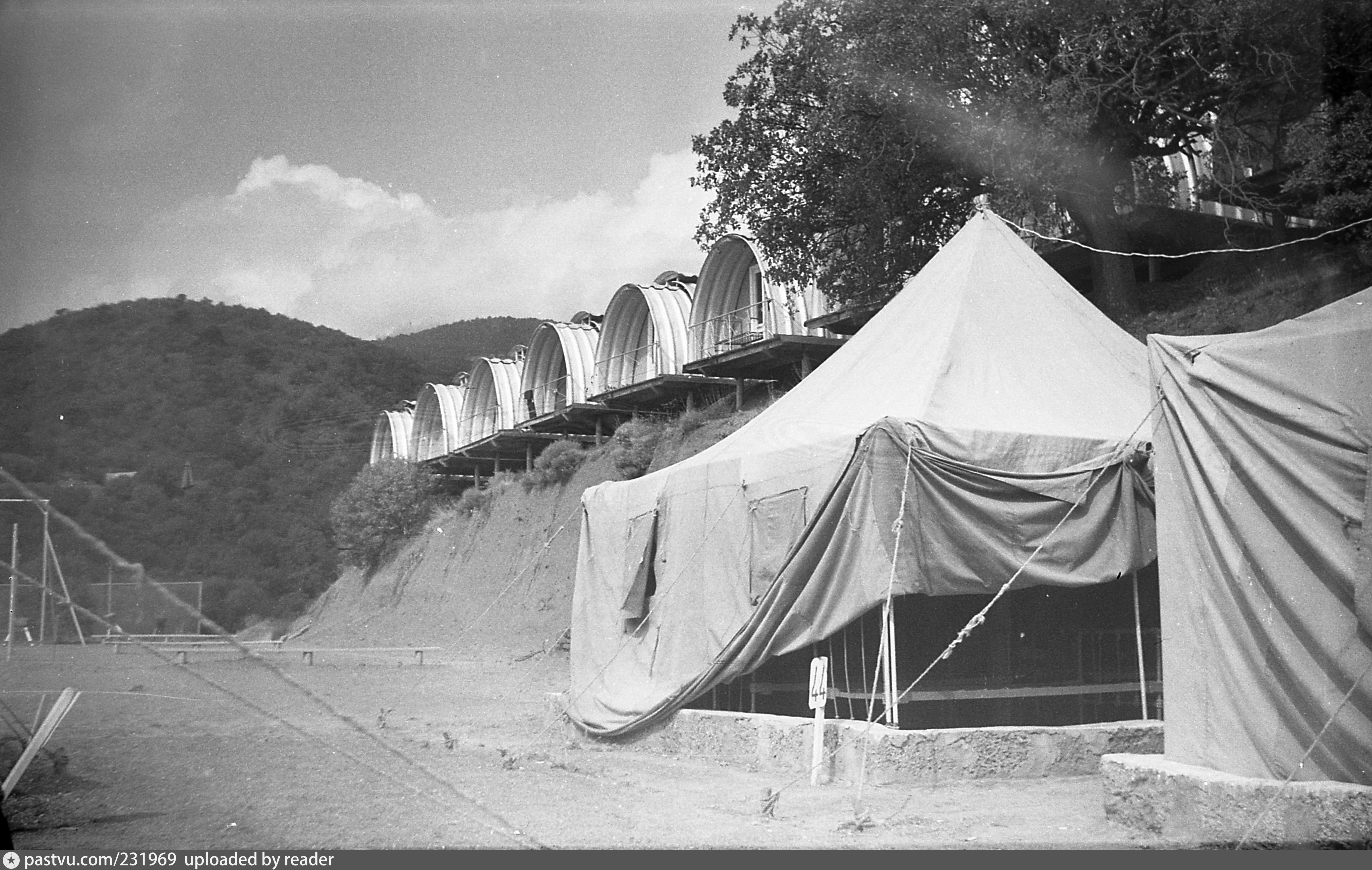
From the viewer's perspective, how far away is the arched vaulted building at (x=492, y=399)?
34.0 m

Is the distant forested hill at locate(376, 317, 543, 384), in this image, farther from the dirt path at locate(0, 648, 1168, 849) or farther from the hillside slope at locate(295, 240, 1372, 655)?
the dirt path at locate(0, 648, 1168, 849)

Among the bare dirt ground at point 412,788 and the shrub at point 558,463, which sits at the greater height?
the shrub at point 558,463

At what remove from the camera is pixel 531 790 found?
6367 millimetres

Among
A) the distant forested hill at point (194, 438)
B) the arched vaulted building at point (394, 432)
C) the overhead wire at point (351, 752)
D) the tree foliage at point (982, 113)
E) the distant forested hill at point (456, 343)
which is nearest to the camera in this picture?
the overhead wire at point (351, 752)

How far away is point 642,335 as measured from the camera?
28.8m

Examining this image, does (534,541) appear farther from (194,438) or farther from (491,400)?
(491,400)

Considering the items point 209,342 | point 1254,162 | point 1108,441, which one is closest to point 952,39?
point 1254,162

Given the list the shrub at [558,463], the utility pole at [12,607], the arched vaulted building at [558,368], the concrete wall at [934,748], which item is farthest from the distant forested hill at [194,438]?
the shrub at [558,463]

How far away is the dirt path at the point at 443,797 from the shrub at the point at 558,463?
1711cm

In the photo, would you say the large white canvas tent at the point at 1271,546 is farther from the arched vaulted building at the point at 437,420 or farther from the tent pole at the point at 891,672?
the arched vaulted building at the point at 437,420

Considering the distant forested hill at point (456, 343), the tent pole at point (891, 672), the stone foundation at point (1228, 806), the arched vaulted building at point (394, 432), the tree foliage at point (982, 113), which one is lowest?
the stone foundation at point (1228, 806)

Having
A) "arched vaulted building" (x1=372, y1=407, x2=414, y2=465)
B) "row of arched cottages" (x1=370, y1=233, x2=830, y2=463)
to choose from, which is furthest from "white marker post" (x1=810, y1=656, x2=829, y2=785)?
"arched vaulted building" (x1=372, y1=407, x2=414, y2=465)

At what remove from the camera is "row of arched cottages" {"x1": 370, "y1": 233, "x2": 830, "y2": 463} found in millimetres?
23203

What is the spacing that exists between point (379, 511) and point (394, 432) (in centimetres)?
684
